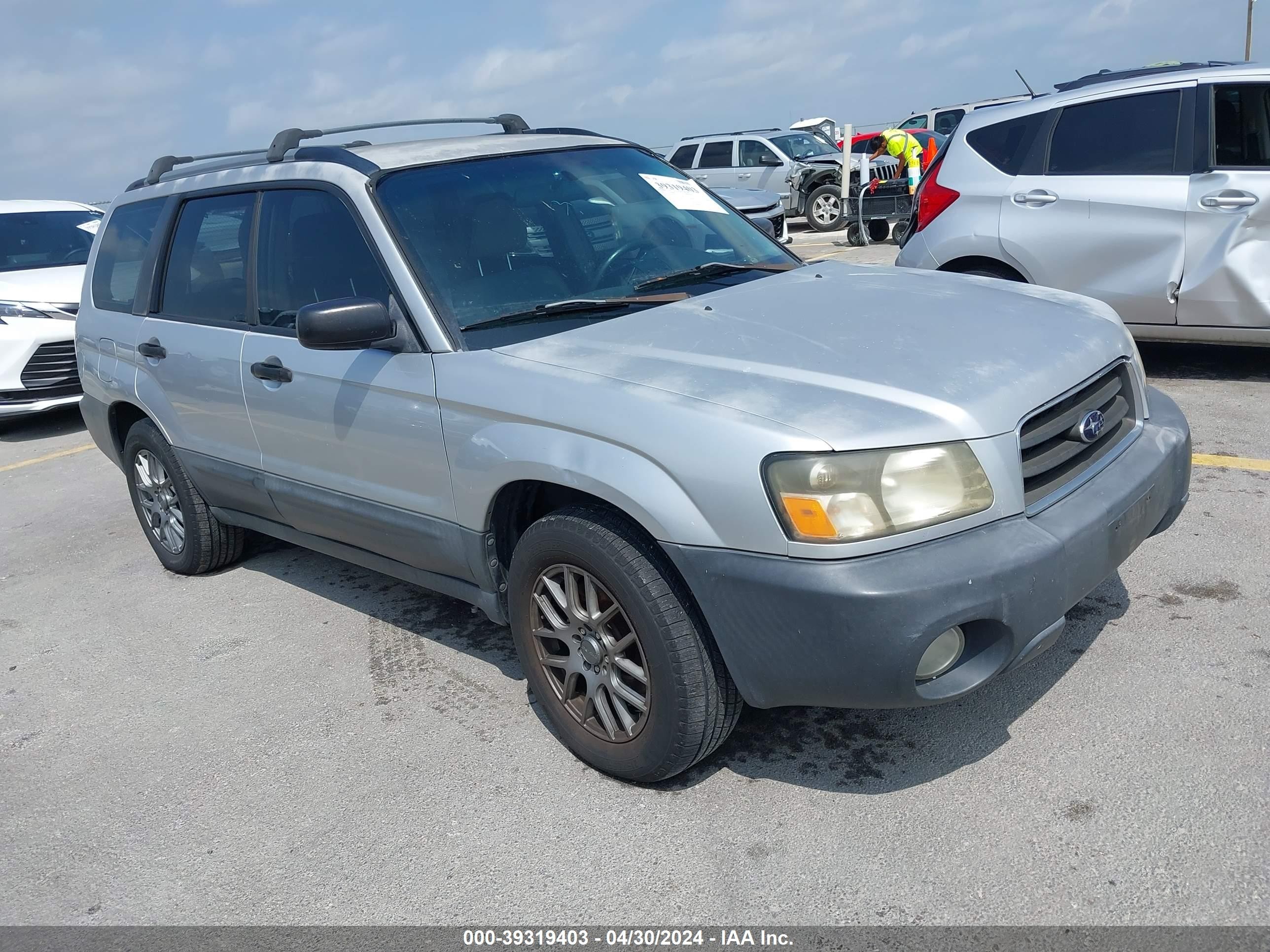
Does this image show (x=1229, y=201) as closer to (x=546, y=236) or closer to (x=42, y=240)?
(x=546, y=236)

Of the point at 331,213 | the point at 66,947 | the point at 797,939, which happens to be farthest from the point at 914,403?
the point at 66,947

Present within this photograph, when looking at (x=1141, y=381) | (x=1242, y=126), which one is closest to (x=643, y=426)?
(x=1141, y=381)

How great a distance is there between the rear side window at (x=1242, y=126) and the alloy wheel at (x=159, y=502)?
18.3 feet

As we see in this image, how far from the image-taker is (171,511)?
16.5 ft

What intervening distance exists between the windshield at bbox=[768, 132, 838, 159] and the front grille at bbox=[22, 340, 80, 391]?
491 inches

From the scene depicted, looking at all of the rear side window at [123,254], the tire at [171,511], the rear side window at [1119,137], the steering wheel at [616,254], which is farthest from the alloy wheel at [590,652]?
the rear side window at [1119,137]

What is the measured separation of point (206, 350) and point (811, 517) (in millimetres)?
2786

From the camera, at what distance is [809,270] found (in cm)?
387

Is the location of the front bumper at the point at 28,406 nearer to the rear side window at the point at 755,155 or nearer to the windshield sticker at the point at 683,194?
the windshield sticker at the point at 683,194

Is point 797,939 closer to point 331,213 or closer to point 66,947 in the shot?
point 66,947

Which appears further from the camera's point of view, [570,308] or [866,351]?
[570,308]

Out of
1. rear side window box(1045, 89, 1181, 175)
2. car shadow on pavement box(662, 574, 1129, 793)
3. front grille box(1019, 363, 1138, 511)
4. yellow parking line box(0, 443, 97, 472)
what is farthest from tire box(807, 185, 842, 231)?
car shadow on pavement box(662, 574, 1129, 793)

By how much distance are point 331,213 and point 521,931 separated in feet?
7.88

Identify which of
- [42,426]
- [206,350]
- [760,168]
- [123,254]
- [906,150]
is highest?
[123,254]
